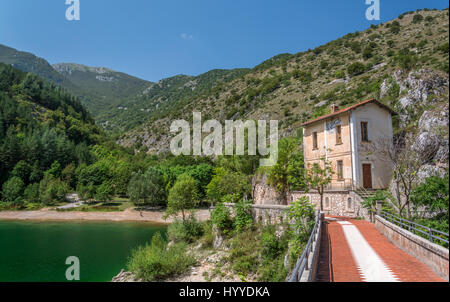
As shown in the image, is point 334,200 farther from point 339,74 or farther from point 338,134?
point 339,74

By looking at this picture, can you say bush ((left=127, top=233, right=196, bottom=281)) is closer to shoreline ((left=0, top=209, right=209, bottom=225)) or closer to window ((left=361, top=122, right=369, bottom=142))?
window ((left=361, top=122, right=369, bottom=142))

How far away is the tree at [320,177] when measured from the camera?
795 inches

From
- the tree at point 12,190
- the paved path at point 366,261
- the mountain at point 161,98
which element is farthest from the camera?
the mountain at point 161,98

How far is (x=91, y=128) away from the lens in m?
129

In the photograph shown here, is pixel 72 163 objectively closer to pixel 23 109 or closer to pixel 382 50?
pixel 23 109

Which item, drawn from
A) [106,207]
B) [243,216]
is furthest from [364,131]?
[106,207]

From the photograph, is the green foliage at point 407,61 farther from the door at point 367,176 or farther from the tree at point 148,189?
the tree at point 148,189

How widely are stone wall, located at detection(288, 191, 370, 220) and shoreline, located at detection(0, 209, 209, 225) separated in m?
33.2

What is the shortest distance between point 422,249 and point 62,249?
32.3 m

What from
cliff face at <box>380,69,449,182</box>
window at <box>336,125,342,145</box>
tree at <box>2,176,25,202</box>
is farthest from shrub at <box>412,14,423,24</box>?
tree at <box>2,176,25,202</box>

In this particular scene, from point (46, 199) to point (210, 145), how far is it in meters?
43.0

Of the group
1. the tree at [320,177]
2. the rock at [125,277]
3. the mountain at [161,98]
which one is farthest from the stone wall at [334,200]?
the mountain at [161,98]

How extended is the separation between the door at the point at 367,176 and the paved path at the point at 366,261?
25.4ft

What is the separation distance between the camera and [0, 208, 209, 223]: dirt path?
5248cm
